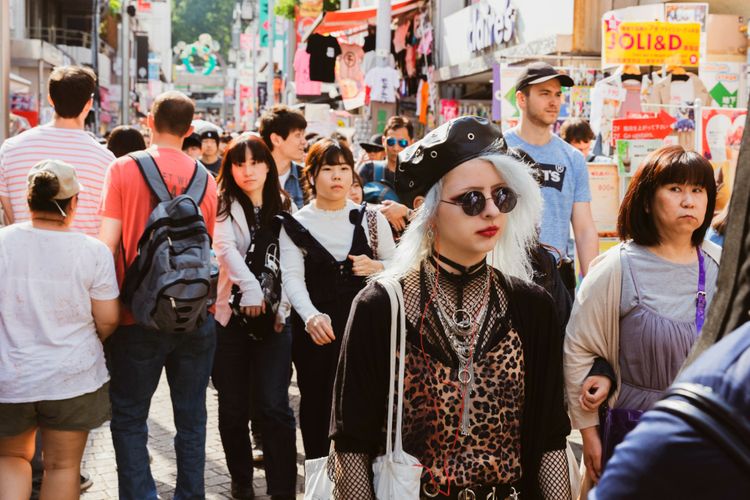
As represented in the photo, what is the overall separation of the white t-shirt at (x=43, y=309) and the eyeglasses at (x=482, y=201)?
213cm

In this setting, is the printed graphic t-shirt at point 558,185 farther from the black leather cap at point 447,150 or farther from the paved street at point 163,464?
the black leather cap at point 447,150

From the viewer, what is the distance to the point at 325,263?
15.9ft

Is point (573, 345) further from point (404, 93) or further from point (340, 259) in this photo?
point (404, 93)

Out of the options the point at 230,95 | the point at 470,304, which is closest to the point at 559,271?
the point at 470,304

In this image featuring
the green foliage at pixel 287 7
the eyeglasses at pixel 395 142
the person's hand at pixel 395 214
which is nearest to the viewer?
the person's hand at pixel 395 214

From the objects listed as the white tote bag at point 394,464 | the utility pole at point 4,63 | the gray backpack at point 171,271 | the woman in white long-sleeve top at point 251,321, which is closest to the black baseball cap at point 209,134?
the utility pole at point 4,63

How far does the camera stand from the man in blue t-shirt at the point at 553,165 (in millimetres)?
5121

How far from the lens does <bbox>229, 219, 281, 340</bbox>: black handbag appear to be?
514 centimetres

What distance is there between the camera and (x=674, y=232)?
3.41 metres

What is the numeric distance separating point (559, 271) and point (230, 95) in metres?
109

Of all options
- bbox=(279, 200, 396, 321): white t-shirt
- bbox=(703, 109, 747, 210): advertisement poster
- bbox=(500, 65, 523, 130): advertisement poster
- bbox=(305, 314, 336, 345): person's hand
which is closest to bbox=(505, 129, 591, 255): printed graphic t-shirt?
bbox=(279, 200, 396, 321): white t-shirt

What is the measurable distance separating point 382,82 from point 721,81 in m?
7.15

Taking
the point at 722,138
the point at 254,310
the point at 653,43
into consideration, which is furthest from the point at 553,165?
the point at 653,43

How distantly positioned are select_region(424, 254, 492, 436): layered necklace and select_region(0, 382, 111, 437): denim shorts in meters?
2.17
